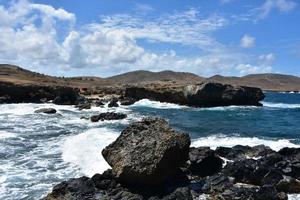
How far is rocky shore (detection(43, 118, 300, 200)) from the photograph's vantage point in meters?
19.3

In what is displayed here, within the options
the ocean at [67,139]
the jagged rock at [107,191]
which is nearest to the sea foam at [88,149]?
the ocean at [67,139]

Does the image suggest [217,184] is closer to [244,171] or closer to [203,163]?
[244,171]

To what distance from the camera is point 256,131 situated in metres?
46.2

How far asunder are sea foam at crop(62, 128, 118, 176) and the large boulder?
5.01 metres

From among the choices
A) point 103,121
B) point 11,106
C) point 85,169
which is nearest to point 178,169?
point 85,169

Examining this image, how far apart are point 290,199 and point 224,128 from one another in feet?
89.6

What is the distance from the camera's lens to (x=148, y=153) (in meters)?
19.8

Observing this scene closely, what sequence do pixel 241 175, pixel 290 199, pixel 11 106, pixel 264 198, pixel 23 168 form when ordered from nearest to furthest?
pixel 264 198
pixel 290 199
pixel 241 175
pixel 23 168
pixel 11 106

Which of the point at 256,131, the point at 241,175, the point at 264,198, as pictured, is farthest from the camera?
the point at 256,131

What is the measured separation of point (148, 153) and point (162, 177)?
120 cm

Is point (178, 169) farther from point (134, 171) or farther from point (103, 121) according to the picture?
point (103, 121)

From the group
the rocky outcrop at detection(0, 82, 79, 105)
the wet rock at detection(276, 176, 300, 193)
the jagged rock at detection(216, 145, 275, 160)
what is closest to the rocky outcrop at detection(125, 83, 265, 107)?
the rocky outcrop at detection(0, 82, 79, 105)

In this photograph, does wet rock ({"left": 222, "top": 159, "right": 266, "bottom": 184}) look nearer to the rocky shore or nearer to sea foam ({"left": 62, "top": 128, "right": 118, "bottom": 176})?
the rocky shore

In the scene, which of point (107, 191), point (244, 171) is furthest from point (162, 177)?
point (244, 171)
